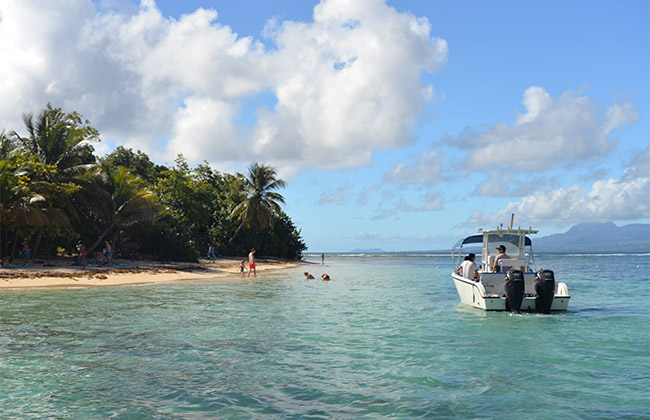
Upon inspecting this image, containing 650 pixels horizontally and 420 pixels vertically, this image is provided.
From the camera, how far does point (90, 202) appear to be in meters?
34.2

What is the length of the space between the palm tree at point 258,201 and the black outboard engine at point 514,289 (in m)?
40.6

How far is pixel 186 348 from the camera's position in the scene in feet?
35.7

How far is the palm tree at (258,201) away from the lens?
54531 mm

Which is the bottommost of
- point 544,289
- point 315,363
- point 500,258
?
point 315,363

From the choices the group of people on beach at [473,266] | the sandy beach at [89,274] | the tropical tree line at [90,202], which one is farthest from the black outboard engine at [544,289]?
the tropical tree line at [90,202]

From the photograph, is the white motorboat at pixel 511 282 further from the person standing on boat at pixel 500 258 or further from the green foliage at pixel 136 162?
the green foliage at pixel 136 162

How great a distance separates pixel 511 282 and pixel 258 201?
41.7 metres

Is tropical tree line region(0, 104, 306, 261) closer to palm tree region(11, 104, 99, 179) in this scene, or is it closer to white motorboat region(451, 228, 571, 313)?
palm tree region(11, 104, 99, 179)

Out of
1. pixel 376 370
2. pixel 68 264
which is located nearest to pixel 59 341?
pixel 376 370

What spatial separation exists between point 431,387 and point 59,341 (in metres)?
8.26

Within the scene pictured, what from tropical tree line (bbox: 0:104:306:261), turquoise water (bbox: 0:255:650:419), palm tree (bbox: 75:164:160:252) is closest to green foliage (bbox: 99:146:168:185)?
tropical tree line (bbox: 0:104:306:261)

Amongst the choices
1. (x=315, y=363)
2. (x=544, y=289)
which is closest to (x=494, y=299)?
(x=544, y=289)

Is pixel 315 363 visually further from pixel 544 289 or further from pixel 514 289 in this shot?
pixel 544 289

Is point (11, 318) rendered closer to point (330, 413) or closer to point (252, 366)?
point (252, 366)
